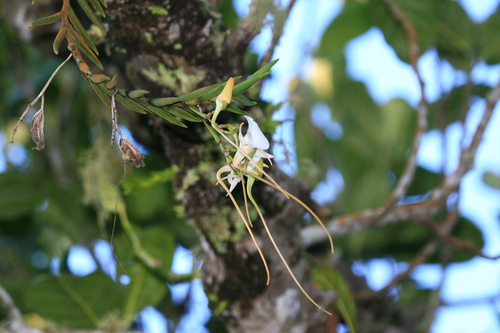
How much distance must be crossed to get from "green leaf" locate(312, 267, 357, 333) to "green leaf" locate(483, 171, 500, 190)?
814 millimetres

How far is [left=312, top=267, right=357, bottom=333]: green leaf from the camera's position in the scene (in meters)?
0.88

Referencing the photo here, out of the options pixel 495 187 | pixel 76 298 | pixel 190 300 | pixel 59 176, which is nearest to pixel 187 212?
pixel 76 298

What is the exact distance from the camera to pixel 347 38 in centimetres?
152

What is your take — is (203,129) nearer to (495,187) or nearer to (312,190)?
(312,190)

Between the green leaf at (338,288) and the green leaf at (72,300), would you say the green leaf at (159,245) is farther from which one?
the green leaf at (338,288)

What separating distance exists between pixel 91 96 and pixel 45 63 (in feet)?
1.02

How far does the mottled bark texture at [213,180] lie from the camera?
23.7 inches

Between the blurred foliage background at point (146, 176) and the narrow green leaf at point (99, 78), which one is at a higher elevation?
the narrow green leaf at point (99, 78)

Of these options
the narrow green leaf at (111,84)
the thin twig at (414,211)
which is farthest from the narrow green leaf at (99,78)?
the thin twig at (414,211)

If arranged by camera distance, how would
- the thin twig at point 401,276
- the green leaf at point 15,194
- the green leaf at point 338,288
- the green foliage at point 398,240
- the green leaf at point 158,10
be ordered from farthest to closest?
the green foliage at point 398,240 < the green leaf at point 15,194 < the thin twig at point 401,276 < the green leaf at point 338,288 < the green leaf at point 158,10

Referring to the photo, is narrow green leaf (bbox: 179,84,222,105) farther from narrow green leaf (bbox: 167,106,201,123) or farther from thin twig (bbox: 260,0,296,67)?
thin twig (bbox: 260,0,296,67)

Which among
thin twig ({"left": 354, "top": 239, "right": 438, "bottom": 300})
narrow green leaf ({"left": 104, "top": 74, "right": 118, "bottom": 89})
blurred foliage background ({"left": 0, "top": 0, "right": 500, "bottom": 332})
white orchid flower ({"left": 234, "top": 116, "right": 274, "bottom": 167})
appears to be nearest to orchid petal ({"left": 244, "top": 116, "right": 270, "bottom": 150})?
white orchid flower ({"left": 234, "top": 116, "right": 274, "bottom": 167})

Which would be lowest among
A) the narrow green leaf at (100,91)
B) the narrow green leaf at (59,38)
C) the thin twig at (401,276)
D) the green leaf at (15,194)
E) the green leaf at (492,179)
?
the green leaf at (492,179)

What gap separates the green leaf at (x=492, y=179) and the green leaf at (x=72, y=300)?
1131mm
